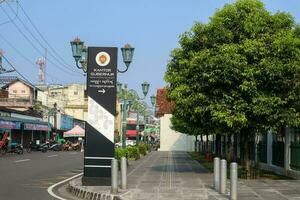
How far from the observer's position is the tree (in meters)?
20.0

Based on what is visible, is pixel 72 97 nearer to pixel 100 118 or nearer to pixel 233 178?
pixel 100 118

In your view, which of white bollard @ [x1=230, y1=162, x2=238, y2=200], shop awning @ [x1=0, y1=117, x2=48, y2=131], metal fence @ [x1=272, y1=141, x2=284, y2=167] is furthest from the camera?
shop awning @ [x1=0, y1=117, x2=48, y2=131]

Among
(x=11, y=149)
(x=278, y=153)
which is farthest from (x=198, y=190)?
(x=11, y=149)

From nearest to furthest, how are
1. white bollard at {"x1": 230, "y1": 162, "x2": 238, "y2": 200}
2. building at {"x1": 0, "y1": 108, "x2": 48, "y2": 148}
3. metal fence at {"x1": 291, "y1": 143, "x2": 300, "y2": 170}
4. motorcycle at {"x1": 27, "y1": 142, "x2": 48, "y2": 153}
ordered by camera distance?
white bollard at {"x1": 230, "y1": 162, "x2": 238, "y2": 200}, metal fence at {"x1": 291, "y1": 143, "x2": 300, "y2": 170}, building at {"x1": 0, "y1": 108, "x2": 48, "y2": 148}, motorcycle at {"x1": 27, "y1": 142, "x2": 48, "y2": 153}

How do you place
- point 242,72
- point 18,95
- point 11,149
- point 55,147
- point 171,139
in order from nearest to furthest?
point 242,72, point 11,149, point 55,147, point 18,95, point 171,139

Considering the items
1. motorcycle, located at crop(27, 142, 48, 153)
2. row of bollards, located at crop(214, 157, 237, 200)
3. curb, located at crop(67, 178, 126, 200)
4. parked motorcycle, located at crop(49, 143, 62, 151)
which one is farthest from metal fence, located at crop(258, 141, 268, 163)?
parked motorcycle, located at crop(49, 143, 62, 151)

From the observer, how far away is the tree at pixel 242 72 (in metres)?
20.0

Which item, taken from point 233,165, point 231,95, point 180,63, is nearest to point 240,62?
point 231,95

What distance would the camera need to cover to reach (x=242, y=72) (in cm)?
2002

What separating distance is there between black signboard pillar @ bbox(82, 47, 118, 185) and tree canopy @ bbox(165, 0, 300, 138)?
4.00 metres

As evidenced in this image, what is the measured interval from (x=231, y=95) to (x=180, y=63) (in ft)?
8.83

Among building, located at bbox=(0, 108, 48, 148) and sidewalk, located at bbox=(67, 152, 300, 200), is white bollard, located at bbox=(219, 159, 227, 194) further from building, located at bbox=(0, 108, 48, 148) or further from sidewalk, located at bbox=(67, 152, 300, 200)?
building, located at bbox=(0, 108, 48, 148)

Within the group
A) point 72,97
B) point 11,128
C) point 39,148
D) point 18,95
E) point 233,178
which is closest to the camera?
point 233,178

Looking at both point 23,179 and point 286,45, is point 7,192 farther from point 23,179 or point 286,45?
point 286,45
